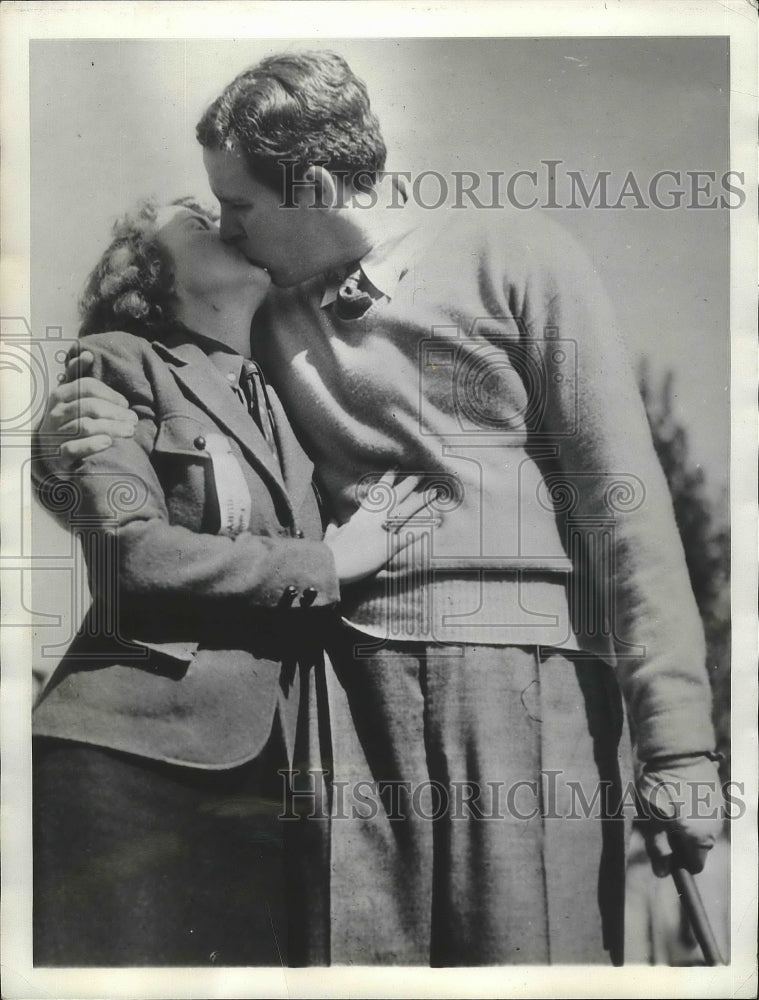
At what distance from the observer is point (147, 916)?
89.4 inches

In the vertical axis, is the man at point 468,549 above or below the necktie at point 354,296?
below

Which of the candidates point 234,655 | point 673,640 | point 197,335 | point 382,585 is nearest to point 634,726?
point 673,640

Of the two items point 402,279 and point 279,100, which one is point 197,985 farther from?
point 279,100

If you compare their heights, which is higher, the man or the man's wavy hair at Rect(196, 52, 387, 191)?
the man's wavy hair at Rect(196, 52, 387, 191)

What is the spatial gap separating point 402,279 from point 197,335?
0.47m

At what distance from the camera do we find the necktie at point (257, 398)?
227 cm

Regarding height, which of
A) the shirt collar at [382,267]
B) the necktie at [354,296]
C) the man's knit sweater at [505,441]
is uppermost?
the shirt collar at [382,267]

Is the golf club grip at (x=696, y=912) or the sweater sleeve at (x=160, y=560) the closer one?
the sweater sleeve at (x=160, y=560)

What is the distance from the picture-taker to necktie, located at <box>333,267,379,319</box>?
2.29 m

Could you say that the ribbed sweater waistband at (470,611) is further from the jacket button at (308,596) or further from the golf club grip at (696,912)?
the golf club grip at (696,912)

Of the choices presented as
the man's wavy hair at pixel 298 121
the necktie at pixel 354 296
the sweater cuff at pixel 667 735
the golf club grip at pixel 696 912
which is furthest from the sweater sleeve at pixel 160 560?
the golf club grip at pixel 696 912

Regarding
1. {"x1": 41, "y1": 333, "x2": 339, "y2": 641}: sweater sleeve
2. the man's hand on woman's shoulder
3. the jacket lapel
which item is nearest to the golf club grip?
{"x1": 41, "y1": 333, "x2": 339, "y2": 641}: sweater sleeve

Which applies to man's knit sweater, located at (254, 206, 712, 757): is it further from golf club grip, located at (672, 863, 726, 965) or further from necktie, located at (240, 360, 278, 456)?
golf club grip, located at (672, 863, 726, 965)

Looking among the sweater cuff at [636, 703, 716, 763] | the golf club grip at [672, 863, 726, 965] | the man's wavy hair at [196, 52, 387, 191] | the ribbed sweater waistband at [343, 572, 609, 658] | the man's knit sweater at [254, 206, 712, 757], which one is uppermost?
the man's wavy hair at [196, 52, 387, 191]
